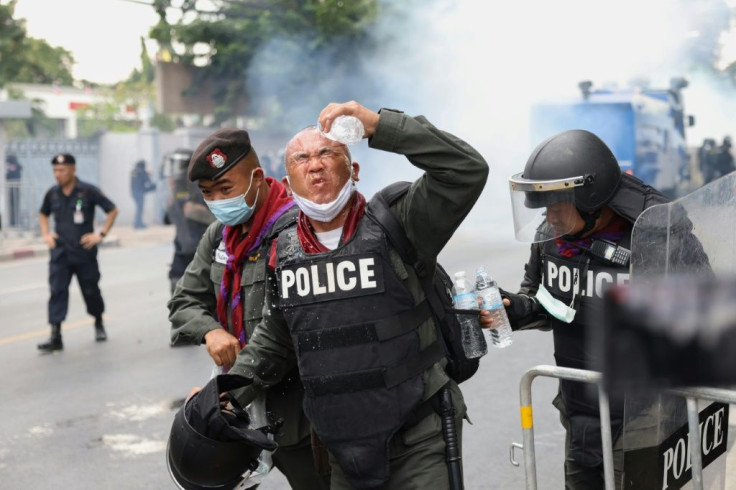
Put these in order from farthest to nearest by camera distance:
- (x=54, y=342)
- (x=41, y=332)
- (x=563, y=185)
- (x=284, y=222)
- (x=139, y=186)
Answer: (x=139, y=186), (x=41, y=332), (x=54, y=342), (x=563, y=185), (x=284, y=222)

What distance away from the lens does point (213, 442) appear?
2.80m

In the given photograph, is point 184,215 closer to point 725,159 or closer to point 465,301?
point 465,301

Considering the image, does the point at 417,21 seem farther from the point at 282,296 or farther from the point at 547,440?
the point at 282,296

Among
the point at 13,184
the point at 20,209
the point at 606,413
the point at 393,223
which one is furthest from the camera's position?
the point at 20,209

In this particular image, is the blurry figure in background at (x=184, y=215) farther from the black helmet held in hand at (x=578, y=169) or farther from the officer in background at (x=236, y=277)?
the black helmet held in hand at (x=578, y=169)

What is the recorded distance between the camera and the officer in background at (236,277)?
3.22 metres

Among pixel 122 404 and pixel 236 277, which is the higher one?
pixel 236 277

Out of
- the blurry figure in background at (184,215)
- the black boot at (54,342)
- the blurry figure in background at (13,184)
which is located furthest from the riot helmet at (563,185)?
the blurry figure in background at (13,184)

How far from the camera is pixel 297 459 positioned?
327 centimetres

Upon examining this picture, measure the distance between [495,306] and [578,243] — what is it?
42cm

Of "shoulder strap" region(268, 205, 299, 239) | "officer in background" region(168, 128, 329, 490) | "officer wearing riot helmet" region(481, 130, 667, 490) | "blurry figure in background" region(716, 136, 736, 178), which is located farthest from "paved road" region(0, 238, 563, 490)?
"blurry figure in background" region(716, 136, 736, 178)

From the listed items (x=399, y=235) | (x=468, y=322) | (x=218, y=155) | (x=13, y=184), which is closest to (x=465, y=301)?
(x=468, y=322)

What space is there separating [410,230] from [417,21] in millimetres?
19223

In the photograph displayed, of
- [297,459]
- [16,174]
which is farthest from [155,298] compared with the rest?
[16,174]
